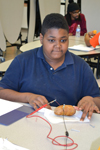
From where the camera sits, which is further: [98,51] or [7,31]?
[7,31]

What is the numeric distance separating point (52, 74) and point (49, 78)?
0.12 ft

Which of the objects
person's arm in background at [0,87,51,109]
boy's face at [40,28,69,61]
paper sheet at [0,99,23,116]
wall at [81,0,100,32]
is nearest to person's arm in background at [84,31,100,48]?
boy's face at [40,28,69,61]

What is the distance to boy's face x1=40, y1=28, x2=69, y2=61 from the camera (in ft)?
4.37

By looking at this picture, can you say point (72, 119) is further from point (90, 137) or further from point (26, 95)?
point (26, 95)

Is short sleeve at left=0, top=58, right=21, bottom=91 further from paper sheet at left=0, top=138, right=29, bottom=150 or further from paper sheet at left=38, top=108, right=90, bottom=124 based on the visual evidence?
paper sheet at left=0, top=138, right=29, bottom=150

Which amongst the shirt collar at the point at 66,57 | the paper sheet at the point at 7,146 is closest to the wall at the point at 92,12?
the shirt collar at the point at 66,57

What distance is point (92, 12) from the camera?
7426mm

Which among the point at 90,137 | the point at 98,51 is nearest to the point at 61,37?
the point at 90,137

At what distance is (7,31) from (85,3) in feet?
11.7

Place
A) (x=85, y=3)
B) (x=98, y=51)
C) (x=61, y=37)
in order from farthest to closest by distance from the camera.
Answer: (x=85, y=3)
(x=98, y=51)
(x=61, y=37)

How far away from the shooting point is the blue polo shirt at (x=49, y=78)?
4.52 ft

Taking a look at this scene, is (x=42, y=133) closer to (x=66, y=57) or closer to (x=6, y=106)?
(x=6, y=106)

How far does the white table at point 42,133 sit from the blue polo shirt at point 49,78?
37 centimetres

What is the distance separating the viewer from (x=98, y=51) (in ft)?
9.62
